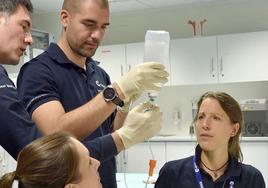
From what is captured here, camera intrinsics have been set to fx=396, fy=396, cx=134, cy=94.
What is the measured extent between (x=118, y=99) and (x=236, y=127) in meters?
1.16

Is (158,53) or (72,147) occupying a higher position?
(158,53)

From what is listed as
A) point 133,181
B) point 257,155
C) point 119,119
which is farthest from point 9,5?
point 257,155

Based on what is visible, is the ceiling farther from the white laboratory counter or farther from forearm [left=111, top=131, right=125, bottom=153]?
forearm [left=111, top=131, right=125, bottom=153]

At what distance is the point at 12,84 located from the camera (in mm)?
1326

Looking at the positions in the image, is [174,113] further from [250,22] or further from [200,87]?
[250,22]

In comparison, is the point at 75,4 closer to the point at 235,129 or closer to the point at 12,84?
the point at 12,84

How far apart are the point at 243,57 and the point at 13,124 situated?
418 cm

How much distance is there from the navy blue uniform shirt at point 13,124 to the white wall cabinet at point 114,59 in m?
4.23

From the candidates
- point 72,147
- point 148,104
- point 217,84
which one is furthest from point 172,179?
point 217,84

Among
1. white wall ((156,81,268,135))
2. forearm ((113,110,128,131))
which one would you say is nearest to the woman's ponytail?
forearm ((113,110,128,131))

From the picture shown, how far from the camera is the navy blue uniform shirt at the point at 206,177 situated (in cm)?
209

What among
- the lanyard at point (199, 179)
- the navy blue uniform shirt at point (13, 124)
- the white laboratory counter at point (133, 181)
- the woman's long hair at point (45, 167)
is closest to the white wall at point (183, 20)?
the white laboratory counter at point (133, 181)

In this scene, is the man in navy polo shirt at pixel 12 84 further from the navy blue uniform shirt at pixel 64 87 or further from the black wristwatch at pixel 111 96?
the black wristwatch at pixel 111 96

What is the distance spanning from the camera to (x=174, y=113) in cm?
570
